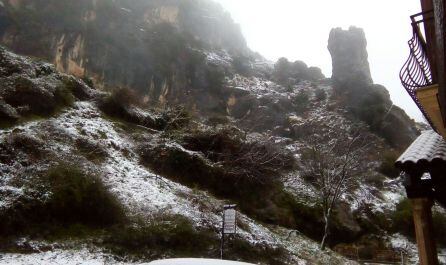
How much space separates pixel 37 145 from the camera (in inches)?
573

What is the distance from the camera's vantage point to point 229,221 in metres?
11.9

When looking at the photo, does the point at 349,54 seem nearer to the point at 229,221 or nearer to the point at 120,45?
the point at 120,45

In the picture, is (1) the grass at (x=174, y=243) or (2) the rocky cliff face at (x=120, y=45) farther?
(2) the rocky cliff face at (x=120, y=45)

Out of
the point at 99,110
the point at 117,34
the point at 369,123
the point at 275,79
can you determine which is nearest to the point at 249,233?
the point at 99,110

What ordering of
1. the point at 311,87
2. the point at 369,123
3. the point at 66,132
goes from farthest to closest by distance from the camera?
the point at 311,87
the point at 369,123
the point at 66,132

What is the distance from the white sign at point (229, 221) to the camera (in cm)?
1177

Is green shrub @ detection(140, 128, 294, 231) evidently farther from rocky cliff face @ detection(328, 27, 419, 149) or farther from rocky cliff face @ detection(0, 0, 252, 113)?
rocky cliff face @ detection(328, 27, 419, 149)

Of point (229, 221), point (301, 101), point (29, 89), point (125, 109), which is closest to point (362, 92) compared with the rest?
point (301, 101)

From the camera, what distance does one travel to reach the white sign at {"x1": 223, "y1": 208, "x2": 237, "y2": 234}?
11.8 meters

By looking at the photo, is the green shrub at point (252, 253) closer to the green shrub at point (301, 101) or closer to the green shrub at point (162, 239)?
the green shrub at point (162, 239)

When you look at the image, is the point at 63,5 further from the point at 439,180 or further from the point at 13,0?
the point at 439,180

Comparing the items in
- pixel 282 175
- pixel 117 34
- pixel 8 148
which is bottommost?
pixel 282 175

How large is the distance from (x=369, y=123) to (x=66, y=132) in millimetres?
37379

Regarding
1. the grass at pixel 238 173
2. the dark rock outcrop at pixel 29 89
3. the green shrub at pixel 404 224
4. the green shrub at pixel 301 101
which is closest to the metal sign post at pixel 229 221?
the grass at pixel 238 173
